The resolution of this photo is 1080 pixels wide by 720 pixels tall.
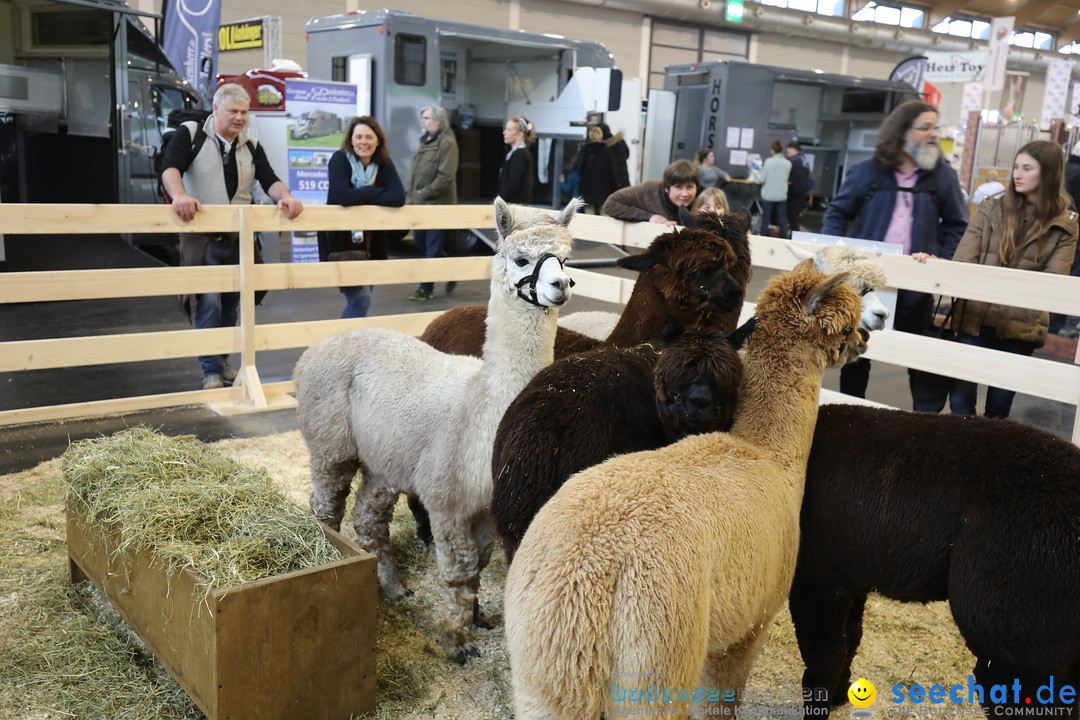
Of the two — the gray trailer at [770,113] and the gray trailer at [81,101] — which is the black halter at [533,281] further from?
the gray trailer at [770,113]

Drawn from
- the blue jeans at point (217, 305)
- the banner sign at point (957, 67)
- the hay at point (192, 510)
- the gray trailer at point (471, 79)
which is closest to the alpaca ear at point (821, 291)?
the hay at point (192, 510)

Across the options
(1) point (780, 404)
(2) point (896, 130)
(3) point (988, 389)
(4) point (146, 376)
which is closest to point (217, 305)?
(4) point (146, 376)

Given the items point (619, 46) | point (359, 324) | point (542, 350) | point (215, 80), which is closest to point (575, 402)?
point (542, 350)

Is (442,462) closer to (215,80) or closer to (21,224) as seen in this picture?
(21,224)

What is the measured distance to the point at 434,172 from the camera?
9.83m

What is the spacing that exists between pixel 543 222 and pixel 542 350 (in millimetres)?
472

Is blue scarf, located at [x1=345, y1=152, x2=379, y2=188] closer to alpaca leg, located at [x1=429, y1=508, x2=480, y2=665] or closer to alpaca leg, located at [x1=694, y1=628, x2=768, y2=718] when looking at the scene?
alpaca leg, located at [x1=429, y1=508, x2=480, y2=665]

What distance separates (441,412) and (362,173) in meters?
3.57

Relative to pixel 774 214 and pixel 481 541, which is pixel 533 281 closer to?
pixel 481 541

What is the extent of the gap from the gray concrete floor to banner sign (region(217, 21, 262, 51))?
4.04 meters

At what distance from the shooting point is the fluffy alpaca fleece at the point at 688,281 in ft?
10.6

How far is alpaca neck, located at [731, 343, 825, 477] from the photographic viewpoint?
8.12 ft

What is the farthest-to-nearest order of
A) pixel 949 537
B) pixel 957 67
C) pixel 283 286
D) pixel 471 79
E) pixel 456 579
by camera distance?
pixel 471 79 → pixel 957 67 → pixel 283 286 → pixel 456 579 → pixel 949 537

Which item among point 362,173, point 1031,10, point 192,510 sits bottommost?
point 192,510
